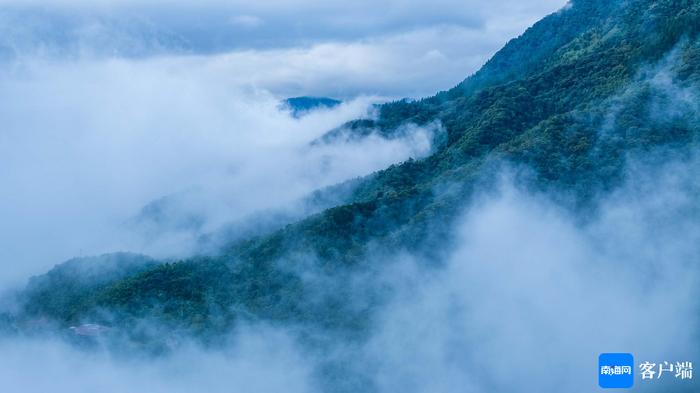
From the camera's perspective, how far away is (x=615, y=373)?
50.8 meters

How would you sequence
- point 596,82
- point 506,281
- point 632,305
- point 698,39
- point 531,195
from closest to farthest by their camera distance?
point 632,305 → point 506,281 → point 531,195 → point 698,39 → point 596,82

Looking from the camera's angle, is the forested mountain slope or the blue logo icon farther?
the forested mountain slope

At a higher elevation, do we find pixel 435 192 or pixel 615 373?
pixel 435 192

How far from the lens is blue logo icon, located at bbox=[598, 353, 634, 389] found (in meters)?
49.9

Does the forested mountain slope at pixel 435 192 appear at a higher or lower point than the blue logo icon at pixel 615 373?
higher

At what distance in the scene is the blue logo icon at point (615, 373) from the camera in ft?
164

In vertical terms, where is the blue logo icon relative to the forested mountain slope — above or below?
below

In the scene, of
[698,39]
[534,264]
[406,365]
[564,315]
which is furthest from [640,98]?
[406,365]

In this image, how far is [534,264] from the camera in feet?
234

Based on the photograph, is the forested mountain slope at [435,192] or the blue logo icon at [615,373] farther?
the forested mountain slope at [435,192]

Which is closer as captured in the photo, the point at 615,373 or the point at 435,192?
the point at 615,373

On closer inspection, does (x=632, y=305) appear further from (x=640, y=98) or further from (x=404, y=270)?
(x=640, y=98)

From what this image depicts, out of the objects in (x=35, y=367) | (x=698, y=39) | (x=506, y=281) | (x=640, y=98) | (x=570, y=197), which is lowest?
(x=35, y=367)

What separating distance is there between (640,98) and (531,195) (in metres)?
16.5
